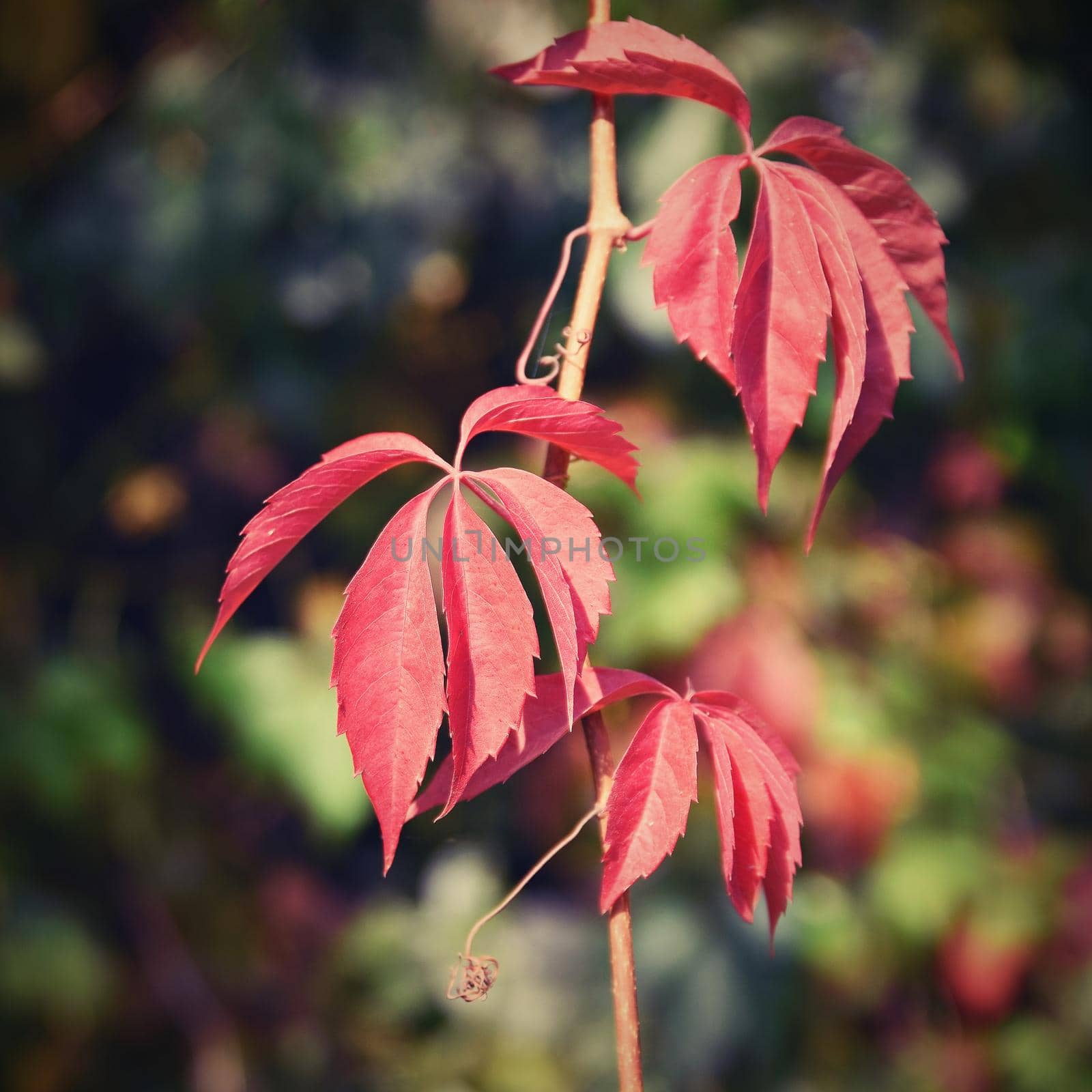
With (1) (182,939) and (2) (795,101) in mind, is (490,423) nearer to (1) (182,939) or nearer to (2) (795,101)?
(2) (795,101)

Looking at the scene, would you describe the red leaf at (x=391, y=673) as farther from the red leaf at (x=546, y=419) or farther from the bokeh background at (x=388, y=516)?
the bokeh background at (x=388, y=516)

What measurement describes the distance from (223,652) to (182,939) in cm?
51

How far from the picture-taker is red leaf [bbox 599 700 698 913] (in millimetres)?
264

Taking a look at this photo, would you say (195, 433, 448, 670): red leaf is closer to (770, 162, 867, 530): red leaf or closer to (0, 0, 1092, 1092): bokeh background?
(770, 162, 867, 530): red leaf

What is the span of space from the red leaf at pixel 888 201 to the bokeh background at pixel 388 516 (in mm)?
732

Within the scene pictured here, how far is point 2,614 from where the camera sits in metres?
1.31

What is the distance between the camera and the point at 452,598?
10.7 inches

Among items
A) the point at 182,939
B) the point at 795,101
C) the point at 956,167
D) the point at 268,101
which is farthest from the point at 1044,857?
the point at 268,101

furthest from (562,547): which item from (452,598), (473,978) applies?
(473,978)

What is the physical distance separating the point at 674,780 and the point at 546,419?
116 mm

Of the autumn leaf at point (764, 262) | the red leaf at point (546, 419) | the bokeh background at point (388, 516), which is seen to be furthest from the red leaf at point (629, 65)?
the bokeh background at point (388, 516)

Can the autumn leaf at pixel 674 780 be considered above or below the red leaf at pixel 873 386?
below

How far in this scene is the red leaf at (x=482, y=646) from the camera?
26 centimetres

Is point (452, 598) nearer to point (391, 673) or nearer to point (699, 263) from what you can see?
point (391, 673)
